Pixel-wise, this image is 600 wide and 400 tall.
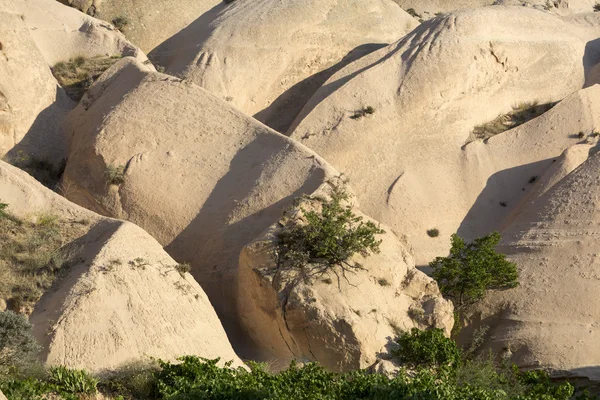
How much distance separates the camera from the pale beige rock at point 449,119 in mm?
27938

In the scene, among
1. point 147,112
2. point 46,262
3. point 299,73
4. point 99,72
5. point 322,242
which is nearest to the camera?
point 46,262

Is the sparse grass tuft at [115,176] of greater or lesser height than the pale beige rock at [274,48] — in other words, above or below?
below

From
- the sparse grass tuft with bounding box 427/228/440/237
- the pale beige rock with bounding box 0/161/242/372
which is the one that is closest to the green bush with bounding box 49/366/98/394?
the pale beige rock with bounding box 0/161/242/372

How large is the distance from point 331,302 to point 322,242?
3.81 feet

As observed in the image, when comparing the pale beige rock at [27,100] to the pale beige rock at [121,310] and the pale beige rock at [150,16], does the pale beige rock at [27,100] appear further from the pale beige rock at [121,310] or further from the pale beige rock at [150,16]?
the pale beige rock at [121,310]

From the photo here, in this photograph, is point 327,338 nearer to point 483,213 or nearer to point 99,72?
point 483,213

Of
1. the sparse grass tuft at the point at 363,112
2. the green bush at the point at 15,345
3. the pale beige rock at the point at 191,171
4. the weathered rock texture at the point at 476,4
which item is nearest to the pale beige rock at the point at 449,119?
the sparse grass tuft at the point at 363,112

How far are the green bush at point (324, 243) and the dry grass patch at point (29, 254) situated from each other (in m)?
3.84

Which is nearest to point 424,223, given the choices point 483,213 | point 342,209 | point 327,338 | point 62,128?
point 483,213

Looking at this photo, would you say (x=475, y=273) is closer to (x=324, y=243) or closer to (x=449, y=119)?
(x=324, y=243)

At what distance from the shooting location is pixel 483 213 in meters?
28.2

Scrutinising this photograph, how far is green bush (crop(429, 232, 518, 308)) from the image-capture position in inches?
975

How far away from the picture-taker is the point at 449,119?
29.4 metres

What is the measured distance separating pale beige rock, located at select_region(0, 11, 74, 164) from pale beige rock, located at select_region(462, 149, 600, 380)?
33.7 ft
